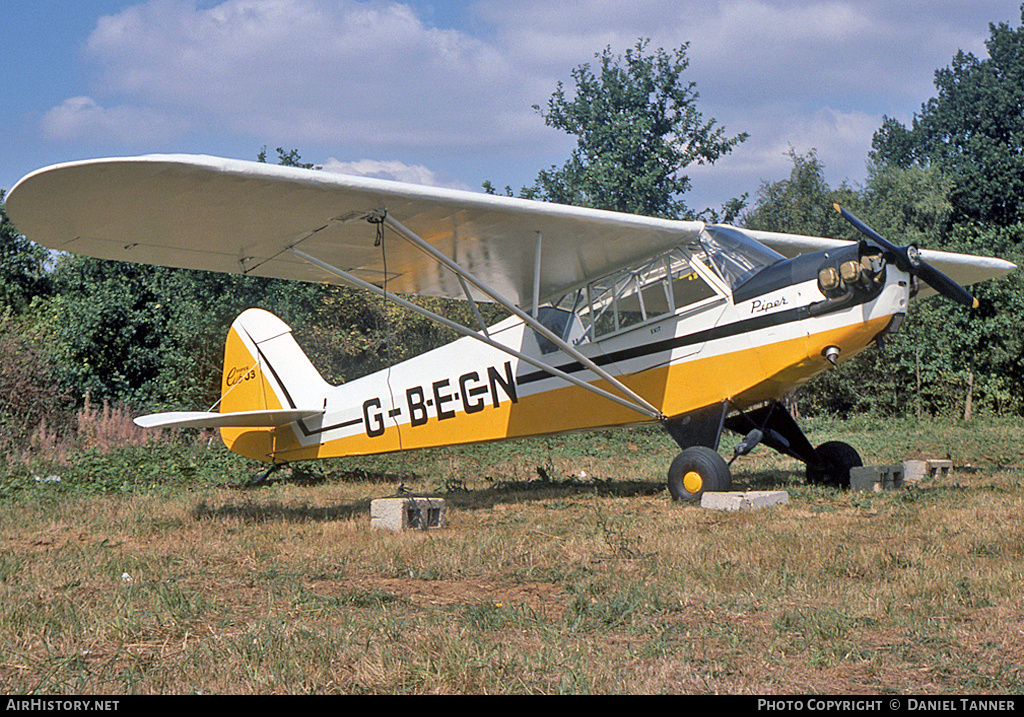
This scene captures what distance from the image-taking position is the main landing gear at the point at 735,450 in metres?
8.14

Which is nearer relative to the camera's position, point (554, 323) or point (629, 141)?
point (554, 323)

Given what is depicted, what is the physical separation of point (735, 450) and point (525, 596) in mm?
4125

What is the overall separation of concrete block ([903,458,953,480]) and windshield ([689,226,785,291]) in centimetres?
332

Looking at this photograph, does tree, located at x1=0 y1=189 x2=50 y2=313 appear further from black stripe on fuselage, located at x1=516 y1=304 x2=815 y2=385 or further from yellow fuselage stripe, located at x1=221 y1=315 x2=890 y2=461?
black stripe on fuselage, located at x1=516 y1=304 x2=815 y2=385

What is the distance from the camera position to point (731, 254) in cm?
870

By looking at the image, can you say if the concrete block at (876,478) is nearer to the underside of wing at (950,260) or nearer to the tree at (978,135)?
the underside of wing at (950,260)

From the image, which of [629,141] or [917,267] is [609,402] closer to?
[917,267]

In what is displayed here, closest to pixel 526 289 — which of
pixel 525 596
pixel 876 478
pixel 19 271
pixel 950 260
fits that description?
pixel 876 478

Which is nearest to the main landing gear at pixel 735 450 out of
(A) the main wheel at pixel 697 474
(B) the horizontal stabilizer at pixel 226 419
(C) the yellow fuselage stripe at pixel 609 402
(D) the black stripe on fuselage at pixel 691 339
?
(A) the main wheel at pixel 697 474

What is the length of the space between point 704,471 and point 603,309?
88.2 inches

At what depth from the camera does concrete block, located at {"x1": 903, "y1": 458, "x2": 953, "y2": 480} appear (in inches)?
398
